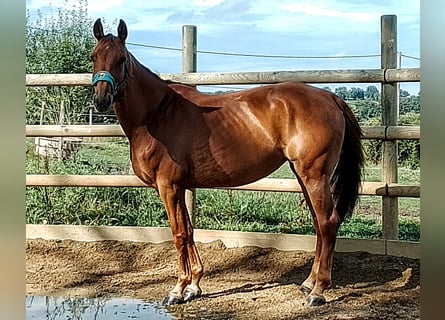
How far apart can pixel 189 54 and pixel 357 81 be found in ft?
3.48

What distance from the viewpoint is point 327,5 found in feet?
11.4

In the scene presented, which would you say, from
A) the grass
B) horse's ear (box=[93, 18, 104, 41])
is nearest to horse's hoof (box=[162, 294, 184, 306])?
the grass

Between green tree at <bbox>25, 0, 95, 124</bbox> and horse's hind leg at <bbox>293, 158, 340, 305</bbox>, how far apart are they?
2126mm

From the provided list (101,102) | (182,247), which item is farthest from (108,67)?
Result: (182,247)

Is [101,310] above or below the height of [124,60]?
below

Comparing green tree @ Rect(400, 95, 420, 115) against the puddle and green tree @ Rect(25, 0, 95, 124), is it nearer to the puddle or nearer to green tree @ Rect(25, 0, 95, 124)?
the puddle

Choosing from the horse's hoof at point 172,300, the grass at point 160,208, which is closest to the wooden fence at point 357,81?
the grass at point 160,208

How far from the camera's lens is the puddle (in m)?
2.43
